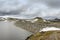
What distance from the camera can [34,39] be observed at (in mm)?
33250

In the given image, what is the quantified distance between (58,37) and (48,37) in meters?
1.47

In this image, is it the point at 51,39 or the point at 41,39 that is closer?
the point at 51,39

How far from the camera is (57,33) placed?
1179 inches

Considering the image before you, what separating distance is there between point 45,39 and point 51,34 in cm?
123

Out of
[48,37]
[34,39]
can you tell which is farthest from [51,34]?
[34,39]

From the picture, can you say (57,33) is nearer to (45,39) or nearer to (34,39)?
(45,39)

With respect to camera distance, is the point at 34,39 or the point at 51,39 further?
the point at 34,39

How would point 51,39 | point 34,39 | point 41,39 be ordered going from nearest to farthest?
point 51,39 < point 41,39 < point 34,39

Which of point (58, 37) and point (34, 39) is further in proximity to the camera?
point (34, 39)

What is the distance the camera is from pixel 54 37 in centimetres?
2881

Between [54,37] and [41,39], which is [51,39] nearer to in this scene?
[54,37]

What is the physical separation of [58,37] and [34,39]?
544 cm

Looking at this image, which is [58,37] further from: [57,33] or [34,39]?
[34,39]

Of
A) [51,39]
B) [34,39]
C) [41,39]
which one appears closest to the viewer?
[51,39]
